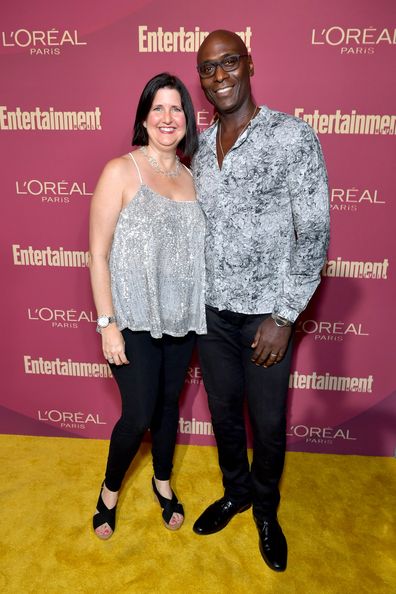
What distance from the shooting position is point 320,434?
262cm

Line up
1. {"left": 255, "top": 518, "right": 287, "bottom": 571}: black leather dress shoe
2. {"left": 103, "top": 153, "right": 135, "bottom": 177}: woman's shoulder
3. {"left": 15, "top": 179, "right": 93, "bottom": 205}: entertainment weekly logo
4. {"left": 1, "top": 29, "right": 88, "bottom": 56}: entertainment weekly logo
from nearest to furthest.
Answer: {"left": 103, "top": 153, "right": 135, "bottom": 177}: woman's shoulder < {"left": 255, "top": 518, "right": 287, "bottom": 571}: black leather dress shoe < {"left": 1, "top": 29, "right": 88, "bottom": 56}: entertainment weekly logo < {"left": 15, "top": 179, "right": 93, "bottom": 205}: entertainment weekly logo

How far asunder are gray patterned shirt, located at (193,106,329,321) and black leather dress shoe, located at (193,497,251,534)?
0.91m

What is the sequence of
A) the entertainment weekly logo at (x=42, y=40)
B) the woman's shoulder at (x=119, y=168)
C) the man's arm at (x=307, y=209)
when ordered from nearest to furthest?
the man's arm at (x=307, y=209)
the woman's shoulder at (x=119, y=168)
the entertainment weekly logo at (x=42, y=40)

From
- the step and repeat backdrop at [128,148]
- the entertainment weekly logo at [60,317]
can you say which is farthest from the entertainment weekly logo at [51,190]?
the entertainment weekly logo at [60,317]

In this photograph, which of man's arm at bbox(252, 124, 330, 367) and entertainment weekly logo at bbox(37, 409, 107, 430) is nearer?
man's arm at bbox(252, 124, 330, 367)

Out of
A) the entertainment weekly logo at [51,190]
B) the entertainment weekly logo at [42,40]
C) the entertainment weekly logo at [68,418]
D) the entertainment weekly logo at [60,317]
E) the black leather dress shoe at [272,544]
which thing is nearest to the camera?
the black leather dress shoe at [272,544]

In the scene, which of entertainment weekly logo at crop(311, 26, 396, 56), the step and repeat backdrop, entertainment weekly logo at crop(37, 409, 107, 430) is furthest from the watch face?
entertainment weekly logo at crop(311, 26, 396, 56)

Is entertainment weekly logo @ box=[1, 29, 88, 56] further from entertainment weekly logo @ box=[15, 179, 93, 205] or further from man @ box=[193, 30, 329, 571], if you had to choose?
man @ box=[193, 30, 329, 571]

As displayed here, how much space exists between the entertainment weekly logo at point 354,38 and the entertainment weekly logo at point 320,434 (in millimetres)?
1759

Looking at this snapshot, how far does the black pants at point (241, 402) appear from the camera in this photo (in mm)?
1810

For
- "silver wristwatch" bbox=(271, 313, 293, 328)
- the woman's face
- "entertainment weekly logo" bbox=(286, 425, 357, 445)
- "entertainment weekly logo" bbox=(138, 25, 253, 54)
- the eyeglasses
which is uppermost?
"entertainment weekly logo" bbox=(138, 25, 253, 54)

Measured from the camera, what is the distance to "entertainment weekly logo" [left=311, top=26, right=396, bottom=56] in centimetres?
204

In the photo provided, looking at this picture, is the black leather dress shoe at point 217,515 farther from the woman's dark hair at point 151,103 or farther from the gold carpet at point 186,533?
the woman's dark hair at point 151,103

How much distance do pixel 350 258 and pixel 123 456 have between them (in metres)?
1.31
